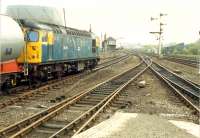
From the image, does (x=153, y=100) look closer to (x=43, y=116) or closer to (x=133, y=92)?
(x=133, y=92)

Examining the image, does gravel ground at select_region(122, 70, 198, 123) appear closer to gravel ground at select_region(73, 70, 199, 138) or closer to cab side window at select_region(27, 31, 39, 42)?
gravel ground at select_region(73, 70, 199, 138)

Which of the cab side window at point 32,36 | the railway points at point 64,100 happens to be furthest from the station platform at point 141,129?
the cab side window at point 32,36

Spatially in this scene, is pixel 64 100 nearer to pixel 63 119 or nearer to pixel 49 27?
pixel 63 119

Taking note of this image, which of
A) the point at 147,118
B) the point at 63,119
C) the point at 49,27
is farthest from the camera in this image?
the point at 49,27

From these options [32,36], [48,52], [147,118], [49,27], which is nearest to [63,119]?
[147,118]

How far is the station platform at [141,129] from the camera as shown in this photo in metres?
9.18

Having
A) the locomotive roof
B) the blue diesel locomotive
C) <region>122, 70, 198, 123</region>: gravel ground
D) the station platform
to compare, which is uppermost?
the locomotive roof

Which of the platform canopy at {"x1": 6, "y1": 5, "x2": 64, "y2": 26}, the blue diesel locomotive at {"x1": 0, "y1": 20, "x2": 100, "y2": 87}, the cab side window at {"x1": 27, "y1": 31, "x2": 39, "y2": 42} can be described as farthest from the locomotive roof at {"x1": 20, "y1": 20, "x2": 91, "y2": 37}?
the platform canopy at {"x1": 6, "y1": 5, "x2": 64, "y2": 26}

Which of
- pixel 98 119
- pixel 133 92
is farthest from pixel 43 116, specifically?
pixel 133 92

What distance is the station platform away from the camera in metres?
9.18

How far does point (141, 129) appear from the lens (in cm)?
980

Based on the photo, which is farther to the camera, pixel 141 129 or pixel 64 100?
pixel 64 100

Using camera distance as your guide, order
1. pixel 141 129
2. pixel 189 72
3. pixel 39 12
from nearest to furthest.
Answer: pixel 141 129
pixel 189 72
pixel 39 12

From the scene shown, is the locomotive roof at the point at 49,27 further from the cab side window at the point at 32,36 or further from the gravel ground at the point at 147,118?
the gravel ground at the point at 147,118
